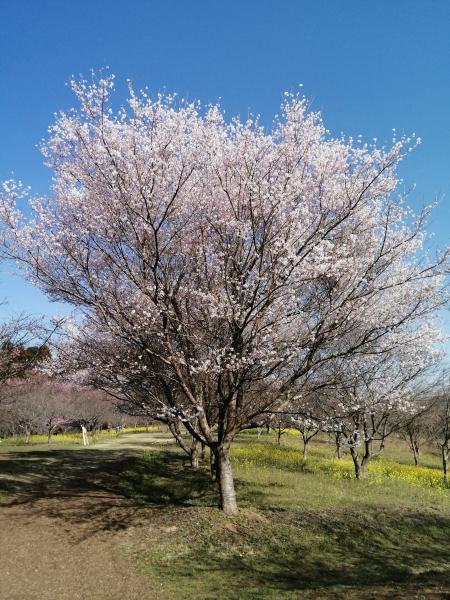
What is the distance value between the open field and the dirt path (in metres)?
0.04

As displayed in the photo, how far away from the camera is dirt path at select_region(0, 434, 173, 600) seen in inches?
336

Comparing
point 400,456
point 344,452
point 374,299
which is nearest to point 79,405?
point 344,452

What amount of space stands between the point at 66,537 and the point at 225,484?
4328 mm

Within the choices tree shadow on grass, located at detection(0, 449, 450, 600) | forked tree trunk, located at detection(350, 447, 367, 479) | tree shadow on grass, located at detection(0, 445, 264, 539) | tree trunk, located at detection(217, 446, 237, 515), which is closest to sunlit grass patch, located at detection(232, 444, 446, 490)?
forked tree trunk, located at detection(350, 447, 367, 479)

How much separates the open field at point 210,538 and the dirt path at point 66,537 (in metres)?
0.04

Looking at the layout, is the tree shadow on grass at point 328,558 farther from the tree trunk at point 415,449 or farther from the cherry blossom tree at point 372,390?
the tree trunk at point 415,449

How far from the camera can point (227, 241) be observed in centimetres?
1159

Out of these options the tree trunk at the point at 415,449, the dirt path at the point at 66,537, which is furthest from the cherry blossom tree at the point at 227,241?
the tree trunk at the point at 415,449

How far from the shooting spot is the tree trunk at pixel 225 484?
41.1 ft

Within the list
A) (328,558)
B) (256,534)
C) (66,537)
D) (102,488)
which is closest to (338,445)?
(102,488)

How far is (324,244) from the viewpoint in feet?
36.3

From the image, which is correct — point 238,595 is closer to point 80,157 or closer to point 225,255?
point 225,255

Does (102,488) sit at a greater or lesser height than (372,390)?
lesser

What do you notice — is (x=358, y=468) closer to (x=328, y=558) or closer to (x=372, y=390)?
(x=372, y=390)
